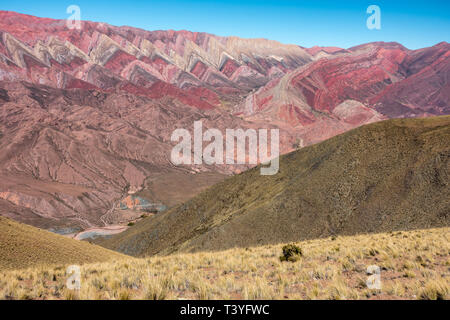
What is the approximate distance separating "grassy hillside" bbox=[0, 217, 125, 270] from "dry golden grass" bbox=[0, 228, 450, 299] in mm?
5532

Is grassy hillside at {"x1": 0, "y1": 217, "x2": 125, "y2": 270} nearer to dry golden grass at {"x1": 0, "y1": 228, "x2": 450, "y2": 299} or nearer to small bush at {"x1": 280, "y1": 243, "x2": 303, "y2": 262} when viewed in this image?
dry golden grass at {"x1": 0, "y1": 228, "x2": 450, "y2": 299}

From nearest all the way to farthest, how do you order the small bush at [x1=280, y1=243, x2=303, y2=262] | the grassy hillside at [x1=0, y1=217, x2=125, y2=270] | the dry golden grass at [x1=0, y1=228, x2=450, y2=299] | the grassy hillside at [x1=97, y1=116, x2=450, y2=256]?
the dry golden grass at [x1=0, y1=228, x2=450, y2=299] < the small bush at [x1=280, y1=243, x2=303, y2=262] < the grassy hillside at [x1=0, y1=217, x2=125, y2=270] < the grassy hillside at [x1=97, y1=116, x2=450, y2=256]

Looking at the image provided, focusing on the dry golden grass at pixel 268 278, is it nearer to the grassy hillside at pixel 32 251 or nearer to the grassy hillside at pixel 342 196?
the grassy hillside at pixel 32 251

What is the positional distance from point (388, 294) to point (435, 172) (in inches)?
1479

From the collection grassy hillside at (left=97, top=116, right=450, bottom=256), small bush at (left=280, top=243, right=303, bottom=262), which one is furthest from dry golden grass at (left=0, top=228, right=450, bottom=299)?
grassy hillside at (left=97, top=116, right=450, bottom=256)

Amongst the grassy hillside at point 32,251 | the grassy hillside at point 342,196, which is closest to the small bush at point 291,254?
the grassy hillside at point 32,251

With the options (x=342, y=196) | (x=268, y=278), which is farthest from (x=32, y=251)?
(x=342, y=196)

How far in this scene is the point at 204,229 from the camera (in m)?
54.2

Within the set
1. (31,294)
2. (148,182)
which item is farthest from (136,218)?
(31,294)

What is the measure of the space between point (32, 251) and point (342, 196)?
127 ft

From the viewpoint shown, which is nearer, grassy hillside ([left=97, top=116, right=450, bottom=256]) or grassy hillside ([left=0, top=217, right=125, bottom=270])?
grassy hillside ([left=0, top=217, right=125, bottom=270])

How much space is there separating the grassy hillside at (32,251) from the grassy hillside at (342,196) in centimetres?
2427

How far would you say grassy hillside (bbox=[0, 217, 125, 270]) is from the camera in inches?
656
